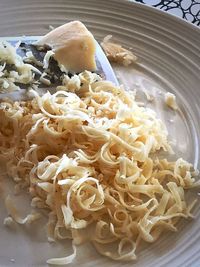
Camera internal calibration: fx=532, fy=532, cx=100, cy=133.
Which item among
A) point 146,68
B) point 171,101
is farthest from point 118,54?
point 171,101

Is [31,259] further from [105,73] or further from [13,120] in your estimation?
[105,73]

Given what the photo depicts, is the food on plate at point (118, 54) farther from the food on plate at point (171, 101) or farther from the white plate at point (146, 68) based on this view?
the food on plate at point (171, 101)

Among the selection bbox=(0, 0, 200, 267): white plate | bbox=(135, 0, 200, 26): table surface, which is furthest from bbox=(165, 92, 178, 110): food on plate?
bbox=(135, 0, 200, 26): table surface

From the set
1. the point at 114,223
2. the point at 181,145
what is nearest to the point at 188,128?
the point at 181,145

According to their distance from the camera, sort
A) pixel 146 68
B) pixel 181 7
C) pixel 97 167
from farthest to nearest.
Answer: pixel 181 7 < pixel 146 68 < pixel 97 167

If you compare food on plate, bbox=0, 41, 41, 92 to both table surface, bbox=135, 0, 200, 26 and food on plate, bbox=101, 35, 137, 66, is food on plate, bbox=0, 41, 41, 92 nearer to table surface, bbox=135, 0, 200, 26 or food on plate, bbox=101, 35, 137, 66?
food on plate, bbox=101, 35, 137, 66

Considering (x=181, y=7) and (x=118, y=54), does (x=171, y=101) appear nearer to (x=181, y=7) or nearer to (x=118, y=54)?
(x=118, y=54)
